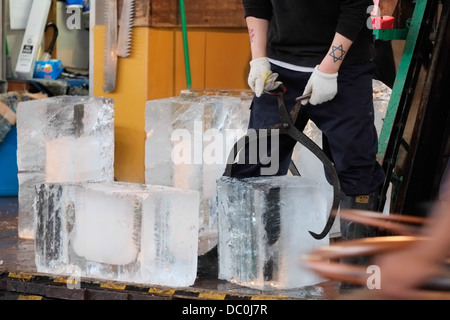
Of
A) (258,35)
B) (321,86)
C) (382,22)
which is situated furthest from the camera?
(382,22)

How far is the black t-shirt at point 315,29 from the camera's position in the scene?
3.93 meters

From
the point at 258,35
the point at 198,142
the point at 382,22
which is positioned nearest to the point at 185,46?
the point at 198,142

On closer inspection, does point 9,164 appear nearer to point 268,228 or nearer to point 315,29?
point 268,228

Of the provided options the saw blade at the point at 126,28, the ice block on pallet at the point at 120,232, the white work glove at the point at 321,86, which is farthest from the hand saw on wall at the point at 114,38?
the white work glove at the point at 321,86

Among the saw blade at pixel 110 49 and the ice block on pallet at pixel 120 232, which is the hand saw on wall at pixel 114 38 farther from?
the ice block on pallet at pixel 120 232

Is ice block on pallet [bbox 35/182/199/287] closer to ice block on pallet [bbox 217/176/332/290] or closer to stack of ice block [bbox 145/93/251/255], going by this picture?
ice block on pallet [bbox 217/176/332/290]

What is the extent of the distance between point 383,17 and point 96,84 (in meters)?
3.01

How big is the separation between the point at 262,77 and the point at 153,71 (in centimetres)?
279

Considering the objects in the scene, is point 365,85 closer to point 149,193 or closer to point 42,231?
point 149,193

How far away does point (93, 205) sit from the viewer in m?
4.23

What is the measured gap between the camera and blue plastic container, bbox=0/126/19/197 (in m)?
6.66

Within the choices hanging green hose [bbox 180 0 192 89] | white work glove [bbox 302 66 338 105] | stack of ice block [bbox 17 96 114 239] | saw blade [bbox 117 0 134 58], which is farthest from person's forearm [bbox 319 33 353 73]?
saw blade [bbox 117 0 134 58]

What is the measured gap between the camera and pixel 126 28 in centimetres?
672
